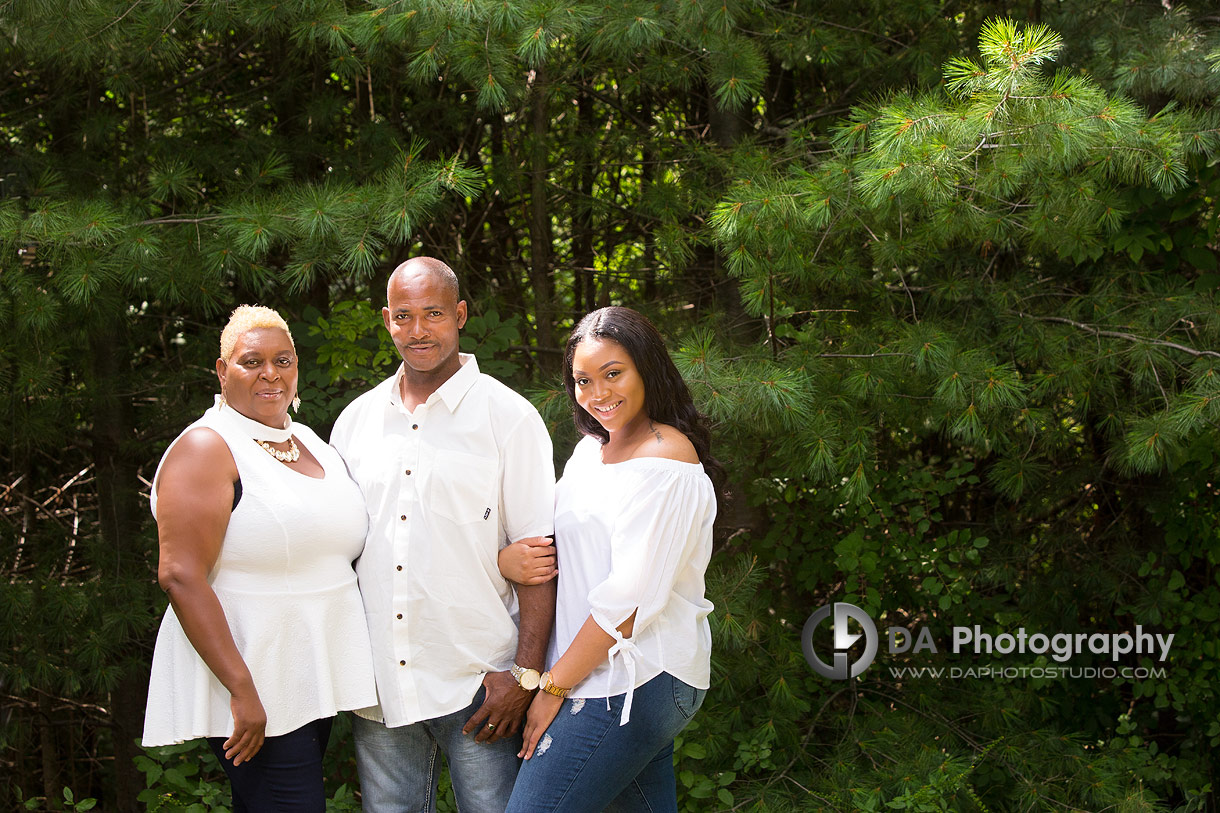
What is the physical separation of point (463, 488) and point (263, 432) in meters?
0.39

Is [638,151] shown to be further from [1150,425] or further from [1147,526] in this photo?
[1147,526]

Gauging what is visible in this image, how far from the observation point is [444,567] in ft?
6.49

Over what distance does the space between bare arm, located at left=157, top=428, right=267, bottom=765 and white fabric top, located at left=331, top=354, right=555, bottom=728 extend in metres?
0.27

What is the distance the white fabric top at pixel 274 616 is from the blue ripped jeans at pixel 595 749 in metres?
0.38

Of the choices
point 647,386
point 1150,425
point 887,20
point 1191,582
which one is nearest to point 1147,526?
point 1191,582

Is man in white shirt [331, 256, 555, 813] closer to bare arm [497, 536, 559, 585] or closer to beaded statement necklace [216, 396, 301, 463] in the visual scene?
bare arm [497, 536, 559, 585]

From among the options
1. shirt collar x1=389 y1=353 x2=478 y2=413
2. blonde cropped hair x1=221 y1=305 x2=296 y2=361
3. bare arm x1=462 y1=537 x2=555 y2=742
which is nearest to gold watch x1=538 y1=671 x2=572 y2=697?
bare arm x1=462 y1=537 x2=555 y2=742

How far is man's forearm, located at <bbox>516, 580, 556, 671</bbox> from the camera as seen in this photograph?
196 cm

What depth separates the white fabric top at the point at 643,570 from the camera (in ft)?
5.83

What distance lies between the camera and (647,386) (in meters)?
1.92

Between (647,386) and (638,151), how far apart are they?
7.74ft

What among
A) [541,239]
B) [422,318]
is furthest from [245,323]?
[541,239]

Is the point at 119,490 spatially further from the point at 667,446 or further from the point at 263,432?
the point at 667,446

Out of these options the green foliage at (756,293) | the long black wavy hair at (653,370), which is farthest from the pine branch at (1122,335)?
the long black wavy hair at (653,370)
